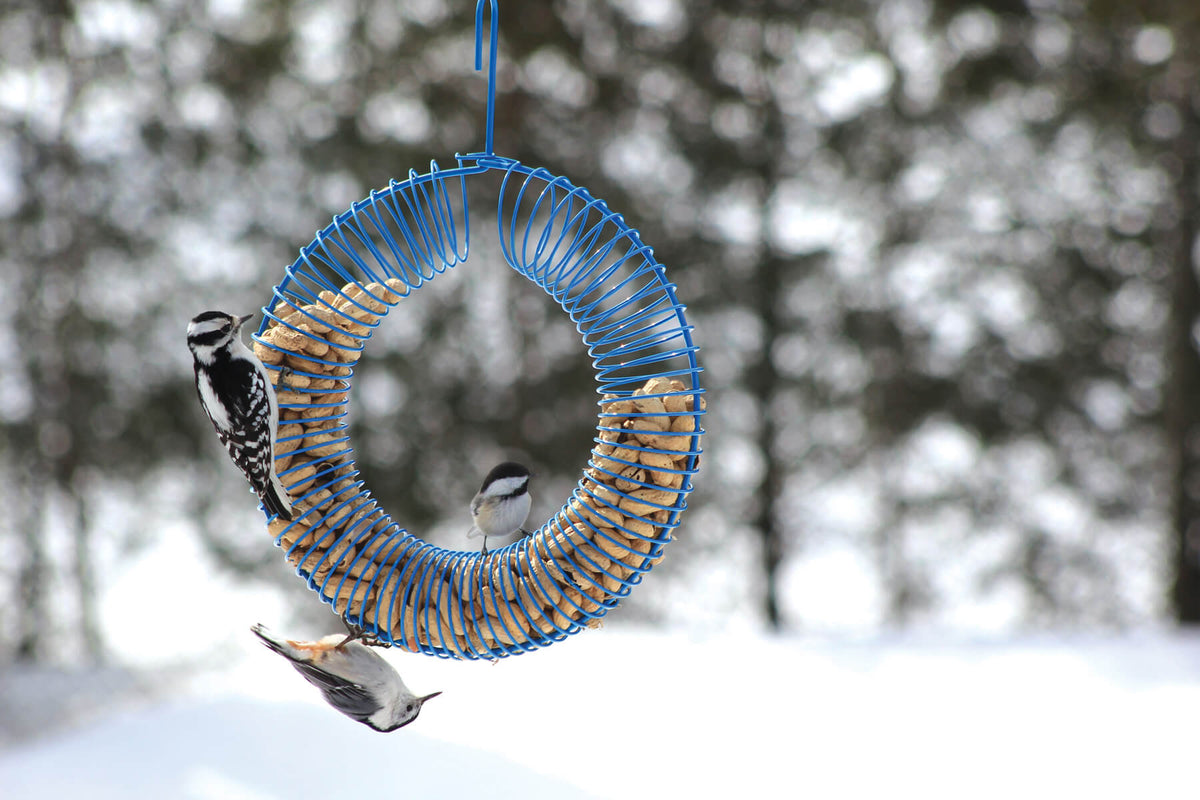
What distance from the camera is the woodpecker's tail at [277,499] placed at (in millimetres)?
1668

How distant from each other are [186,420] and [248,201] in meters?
1.51

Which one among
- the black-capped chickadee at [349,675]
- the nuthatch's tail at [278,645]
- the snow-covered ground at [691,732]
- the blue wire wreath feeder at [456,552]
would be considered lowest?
the snow-covered ground at [691,732]

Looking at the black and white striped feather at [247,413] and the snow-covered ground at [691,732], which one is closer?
the black and white striped feather at [247,413]

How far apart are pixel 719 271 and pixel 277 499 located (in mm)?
4894

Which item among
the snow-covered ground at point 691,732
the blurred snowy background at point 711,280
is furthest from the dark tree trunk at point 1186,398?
the snow-covered ground at point 691,732

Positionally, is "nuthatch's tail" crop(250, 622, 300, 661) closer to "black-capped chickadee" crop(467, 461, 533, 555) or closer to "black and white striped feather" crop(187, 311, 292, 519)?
"black and white striped feather" crop(187, 311, 292, 519)

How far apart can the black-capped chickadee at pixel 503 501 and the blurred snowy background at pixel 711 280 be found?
4.18 meters

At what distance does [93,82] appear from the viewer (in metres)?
6.57

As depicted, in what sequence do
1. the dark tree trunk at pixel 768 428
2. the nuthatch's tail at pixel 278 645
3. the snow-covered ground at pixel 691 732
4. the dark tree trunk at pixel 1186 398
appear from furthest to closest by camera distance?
the dark tree trunk at pixel 768 428
the dark tree trunk at pixel 1186 398
the snow-covered ground at pixel 691 732
the nuthatch's tail at pixel 278 645

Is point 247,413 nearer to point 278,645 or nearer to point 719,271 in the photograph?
point 278,645

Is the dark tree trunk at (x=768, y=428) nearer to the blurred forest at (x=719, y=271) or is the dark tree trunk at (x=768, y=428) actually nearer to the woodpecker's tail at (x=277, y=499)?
the blurred forest at (x=719, y=271)

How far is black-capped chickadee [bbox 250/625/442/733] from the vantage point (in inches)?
65.7

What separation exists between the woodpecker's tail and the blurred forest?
4724 mm

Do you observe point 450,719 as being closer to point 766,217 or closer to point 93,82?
point 766,217
